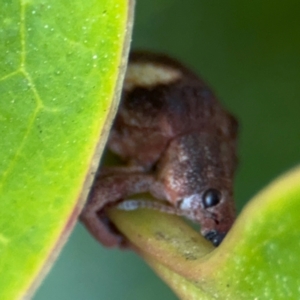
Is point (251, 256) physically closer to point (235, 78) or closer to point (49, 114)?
point (49, 114)

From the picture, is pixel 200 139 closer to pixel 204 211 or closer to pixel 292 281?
pixel 204 211

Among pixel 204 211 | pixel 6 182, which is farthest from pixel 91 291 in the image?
pixel 6 182

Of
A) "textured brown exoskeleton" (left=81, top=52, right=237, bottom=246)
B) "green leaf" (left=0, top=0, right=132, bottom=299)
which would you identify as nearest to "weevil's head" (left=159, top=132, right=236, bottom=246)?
"textured brown exoskeleton" (left=81, top=52, right=237, bottom=246)

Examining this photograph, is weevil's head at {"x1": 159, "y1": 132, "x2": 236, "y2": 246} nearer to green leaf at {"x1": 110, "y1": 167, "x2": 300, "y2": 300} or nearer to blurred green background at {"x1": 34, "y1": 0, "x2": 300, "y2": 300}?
green leaf at {"x1": 110, "y1": 167, "x2": 300, "y2": 300}

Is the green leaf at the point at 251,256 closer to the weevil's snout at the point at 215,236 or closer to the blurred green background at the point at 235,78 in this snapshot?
the weevil's snout at the point at 215,236

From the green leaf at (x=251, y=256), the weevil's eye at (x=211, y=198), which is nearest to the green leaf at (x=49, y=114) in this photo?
the green leaf at (x=251, y=256)

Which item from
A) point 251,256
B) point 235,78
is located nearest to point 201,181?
point 251,256
